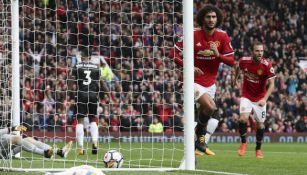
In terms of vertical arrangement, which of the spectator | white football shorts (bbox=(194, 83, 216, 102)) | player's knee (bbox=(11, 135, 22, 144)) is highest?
white football shorts (bbox=(194, 83, 216, 102))

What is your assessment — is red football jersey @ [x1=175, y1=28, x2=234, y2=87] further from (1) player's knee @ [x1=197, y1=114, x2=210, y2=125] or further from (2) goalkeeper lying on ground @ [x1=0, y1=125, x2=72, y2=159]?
(2) goalkeeper lying on ground @ [x1=0, y1=125, x2=72, y2=159]

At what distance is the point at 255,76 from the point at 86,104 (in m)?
3.49

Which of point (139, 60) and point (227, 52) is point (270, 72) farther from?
point (139, 60)

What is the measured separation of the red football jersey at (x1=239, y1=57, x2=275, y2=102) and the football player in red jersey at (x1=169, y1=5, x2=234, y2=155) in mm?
2232

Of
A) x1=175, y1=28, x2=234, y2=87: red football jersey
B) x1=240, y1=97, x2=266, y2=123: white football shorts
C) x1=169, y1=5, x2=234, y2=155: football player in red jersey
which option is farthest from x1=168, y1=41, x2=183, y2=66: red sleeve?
x1=240, y1=97, x2=266, y2=123: white football shorts

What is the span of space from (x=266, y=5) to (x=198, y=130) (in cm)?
2428

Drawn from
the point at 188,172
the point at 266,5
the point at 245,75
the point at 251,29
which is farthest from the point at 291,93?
the point at 188,172

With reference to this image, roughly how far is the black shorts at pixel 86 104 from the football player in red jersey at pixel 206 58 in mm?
3551

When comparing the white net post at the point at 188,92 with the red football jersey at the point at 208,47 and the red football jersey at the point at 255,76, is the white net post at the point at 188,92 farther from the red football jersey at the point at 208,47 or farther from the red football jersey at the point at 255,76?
the red football jersey at the point at 255,76

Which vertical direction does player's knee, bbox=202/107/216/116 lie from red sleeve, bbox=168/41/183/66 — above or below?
below

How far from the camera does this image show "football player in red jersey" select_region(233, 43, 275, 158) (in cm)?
1483

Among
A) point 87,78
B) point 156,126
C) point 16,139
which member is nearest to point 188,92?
point 16,139

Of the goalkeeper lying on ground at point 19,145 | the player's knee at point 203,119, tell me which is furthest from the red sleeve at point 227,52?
the goalkeeper lying on ground at point 19,145

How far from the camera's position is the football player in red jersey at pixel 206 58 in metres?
12.4
